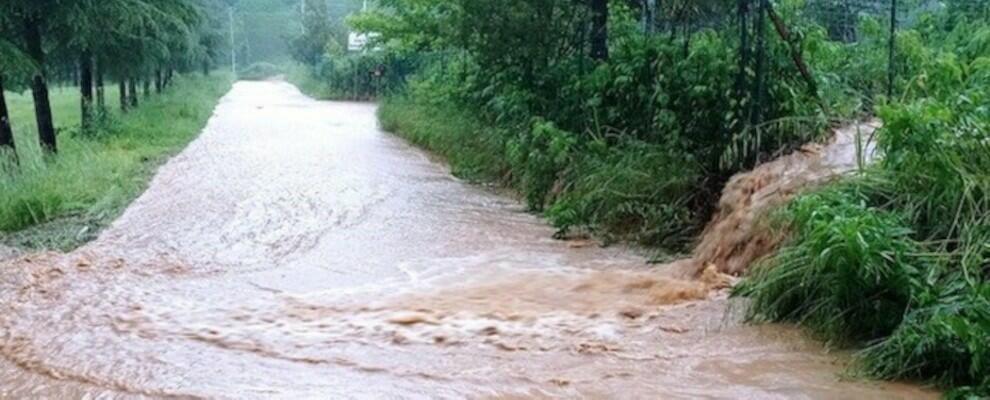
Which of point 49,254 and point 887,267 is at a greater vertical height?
point 887,267

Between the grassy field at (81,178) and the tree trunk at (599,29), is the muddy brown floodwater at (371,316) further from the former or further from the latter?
the tree trunk at (599,29)

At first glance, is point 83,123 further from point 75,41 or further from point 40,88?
point 75,41

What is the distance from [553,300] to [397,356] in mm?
1672

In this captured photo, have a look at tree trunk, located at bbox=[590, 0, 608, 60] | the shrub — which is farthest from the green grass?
the shrub

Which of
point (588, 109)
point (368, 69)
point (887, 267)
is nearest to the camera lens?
point (887, 267)

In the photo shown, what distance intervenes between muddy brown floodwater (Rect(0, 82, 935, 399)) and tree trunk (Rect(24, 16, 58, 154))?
9.93ft

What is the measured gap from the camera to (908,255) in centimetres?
471

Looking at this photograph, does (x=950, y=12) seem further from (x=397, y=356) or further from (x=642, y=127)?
(x=397, y=356)

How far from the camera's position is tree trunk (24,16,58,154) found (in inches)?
473

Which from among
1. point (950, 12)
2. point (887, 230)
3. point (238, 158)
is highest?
point (950, 12)

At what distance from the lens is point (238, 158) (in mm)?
15438

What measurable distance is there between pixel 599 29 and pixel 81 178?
6.69m

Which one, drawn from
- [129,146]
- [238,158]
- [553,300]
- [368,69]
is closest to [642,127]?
[553,300]

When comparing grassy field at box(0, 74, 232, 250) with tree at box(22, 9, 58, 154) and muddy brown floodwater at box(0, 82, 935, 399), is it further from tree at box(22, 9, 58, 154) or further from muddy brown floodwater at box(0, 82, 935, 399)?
muddy brown floodwater at box(0, 82, 935, 399)
